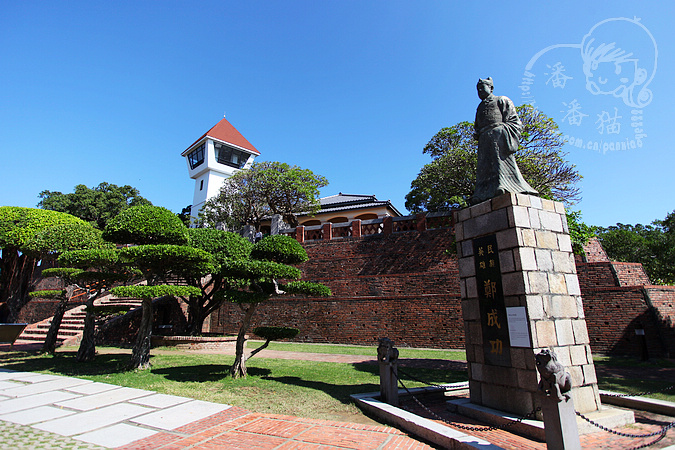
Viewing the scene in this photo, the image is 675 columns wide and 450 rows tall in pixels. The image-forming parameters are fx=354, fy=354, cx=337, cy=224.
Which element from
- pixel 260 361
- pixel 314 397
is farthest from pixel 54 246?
pixel 314 397

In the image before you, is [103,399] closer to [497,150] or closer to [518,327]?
[518,327]

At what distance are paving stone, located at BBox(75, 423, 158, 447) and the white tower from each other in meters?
30.8

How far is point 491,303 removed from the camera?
5.06m

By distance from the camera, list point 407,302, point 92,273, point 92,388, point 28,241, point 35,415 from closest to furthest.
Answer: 1. point 35,415
2. point 92,388
3. point 92,273
4. point 28,241
5. point 407,302

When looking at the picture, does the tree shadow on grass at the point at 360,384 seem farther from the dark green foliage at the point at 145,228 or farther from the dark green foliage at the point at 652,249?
the dark green foliage at the point at 652,249

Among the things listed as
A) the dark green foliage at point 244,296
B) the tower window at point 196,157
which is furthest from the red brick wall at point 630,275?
the tower window at point 196,157

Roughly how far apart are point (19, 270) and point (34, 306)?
237cm

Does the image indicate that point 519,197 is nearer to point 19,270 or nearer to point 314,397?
point 314,397

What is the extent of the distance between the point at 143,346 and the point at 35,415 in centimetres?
352

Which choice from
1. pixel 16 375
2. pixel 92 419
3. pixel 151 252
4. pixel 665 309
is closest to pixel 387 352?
pixel 92 419

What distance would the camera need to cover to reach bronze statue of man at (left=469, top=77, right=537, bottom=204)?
540 cm

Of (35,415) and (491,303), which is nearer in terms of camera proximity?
(35,415)

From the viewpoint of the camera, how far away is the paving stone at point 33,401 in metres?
5.29

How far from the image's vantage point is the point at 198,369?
8.41 metres
